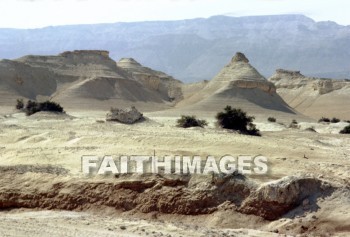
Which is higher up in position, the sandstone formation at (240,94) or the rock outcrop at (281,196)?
the sandstone formation at (240,94)

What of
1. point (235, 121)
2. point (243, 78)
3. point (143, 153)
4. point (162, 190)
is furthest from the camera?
point (243, 78)

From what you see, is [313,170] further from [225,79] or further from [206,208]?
[225,79]

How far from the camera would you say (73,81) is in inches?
2552

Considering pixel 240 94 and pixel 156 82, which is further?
pixel 156 82

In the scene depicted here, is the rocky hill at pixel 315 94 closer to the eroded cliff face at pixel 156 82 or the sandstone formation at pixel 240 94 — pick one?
the sandstone formation at pixel 240 94

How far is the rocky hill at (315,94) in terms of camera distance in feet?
233

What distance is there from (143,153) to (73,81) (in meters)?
50.7

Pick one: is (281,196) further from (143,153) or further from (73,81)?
(73,81)

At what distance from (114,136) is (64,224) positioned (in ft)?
29.3

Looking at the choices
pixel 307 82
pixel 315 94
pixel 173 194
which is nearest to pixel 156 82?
pixel 315 94

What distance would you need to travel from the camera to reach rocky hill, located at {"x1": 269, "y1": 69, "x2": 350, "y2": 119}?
71.1 metres

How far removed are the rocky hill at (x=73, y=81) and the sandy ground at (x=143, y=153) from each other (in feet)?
108

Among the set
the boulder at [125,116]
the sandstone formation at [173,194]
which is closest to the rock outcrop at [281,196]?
the sandstone formation at [173,194]

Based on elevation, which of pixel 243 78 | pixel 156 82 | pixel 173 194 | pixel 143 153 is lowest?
pixel 173 194
